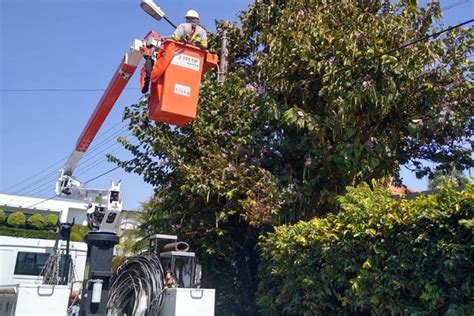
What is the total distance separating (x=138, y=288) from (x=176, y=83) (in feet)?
9.90

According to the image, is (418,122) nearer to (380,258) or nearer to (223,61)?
(380,258)

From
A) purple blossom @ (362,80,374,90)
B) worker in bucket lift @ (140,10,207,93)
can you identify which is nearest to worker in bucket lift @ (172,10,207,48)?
worker in bucket lift @ (140,10,207,93)

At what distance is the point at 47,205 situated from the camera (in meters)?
42.2

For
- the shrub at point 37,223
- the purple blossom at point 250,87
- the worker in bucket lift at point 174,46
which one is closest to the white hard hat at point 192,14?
the worker in bucket lift at point 174,46

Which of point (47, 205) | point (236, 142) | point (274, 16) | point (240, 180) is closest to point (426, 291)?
point (240, 180)

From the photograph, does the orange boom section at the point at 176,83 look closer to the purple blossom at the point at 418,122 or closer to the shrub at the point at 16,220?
the purple blossom at the point at 418,122

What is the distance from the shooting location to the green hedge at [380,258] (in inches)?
201

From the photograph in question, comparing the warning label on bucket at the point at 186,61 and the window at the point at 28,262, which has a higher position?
the warning label on bucket at the point at 186,61

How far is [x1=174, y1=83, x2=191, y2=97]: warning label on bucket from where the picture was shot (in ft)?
21.2

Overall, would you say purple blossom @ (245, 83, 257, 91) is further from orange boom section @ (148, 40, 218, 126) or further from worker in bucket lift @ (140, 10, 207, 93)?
orange boom section @ (148, 40, 218, 126)

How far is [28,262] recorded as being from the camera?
1155 centimetres

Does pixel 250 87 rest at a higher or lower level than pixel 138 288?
higher

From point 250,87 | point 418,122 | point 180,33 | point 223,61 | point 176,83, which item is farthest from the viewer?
point 223,61

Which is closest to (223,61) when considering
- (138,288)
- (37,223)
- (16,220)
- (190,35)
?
(190,35)
